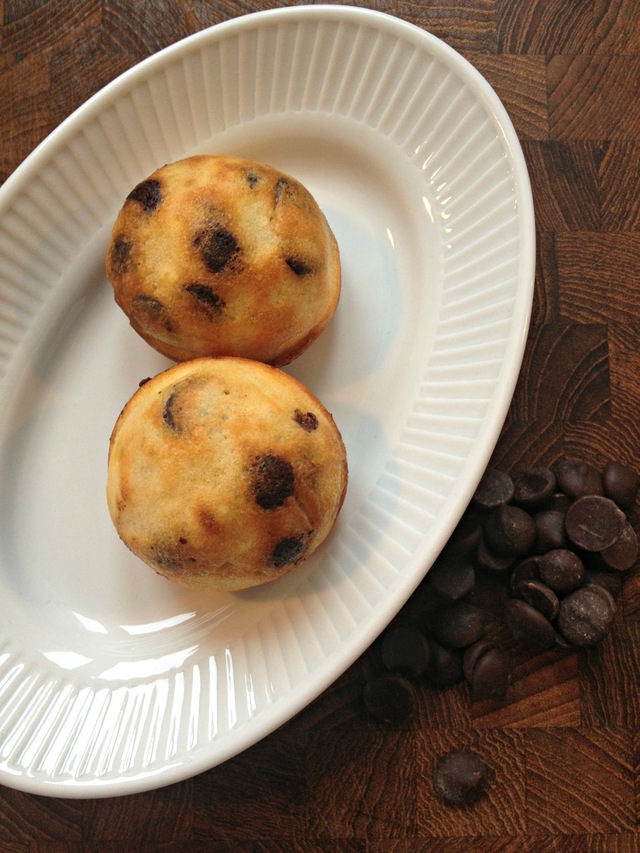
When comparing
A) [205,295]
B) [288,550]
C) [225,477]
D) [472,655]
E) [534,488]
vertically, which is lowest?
[472,655]

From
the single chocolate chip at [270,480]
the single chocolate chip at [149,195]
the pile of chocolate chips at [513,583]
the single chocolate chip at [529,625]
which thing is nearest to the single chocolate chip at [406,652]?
the pile of chocolate chips at [513,583]

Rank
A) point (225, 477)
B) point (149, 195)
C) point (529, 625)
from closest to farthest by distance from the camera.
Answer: point (225, 477) < point (149, 195) < point (529, 625)

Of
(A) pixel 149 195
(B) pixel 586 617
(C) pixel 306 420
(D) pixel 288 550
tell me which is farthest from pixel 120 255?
(B) pixel 586 617

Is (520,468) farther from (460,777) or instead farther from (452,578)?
(460,777)

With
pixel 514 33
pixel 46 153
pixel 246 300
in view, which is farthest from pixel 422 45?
pixel 46 153

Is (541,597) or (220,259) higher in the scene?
(220,259)

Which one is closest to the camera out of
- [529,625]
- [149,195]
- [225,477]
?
[225,477]

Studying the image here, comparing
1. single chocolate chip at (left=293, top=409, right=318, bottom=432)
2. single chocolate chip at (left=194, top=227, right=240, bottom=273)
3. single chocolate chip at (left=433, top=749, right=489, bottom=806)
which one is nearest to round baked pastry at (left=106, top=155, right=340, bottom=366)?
single chocolate chip at (left=194, top=227, right=240, bottom=273)
